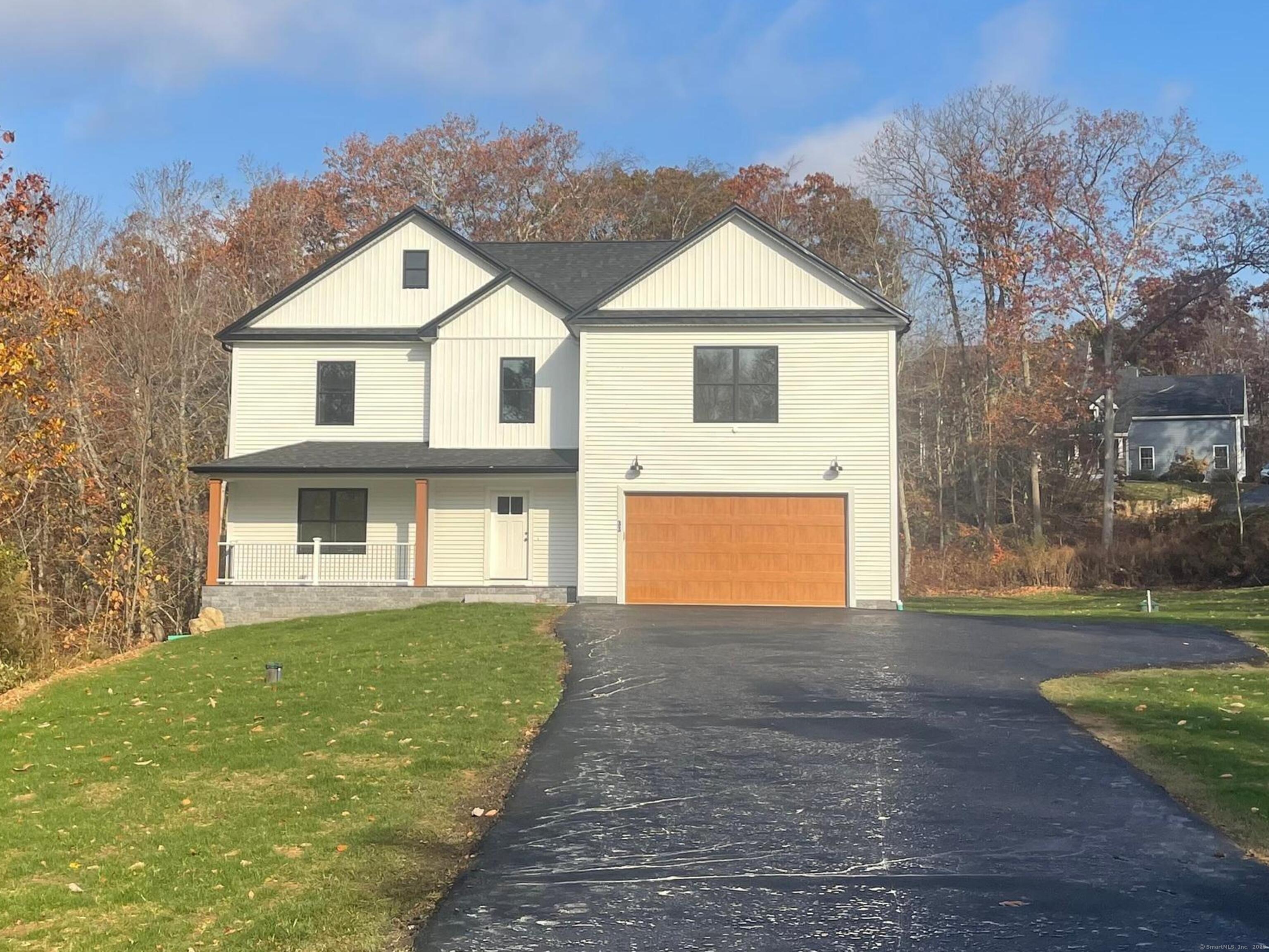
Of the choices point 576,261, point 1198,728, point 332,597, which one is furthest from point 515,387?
point 1198,728

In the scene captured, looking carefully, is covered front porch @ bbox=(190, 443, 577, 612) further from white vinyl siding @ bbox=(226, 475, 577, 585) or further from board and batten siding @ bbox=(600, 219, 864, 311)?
board and batten siding @ bbox=(600, 219, 864, 311)

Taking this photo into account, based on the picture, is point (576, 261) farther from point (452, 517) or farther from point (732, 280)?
point (452, 517)

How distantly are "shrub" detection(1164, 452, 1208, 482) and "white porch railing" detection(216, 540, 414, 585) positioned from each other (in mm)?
35629

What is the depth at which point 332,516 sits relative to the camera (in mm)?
23500

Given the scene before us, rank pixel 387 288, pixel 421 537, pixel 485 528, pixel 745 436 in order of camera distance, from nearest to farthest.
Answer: pixel 745 436
pixel 421 537
pixel 485 528
pixel 387 288

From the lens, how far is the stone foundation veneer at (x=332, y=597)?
2155 cm

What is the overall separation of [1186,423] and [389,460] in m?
44.3

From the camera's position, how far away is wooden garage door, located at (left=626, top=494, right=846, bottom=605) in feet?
68.9

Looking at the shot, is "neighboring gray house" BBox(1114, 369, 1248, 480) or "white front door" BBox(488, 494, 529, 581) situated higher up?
"neighboring gray house" BBox(1114, 369, 1248, 480)

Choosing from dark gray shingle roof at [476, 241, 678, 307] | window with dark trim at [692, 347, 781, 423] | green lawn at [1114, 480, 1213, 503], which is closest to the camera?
window with dark trim at [692, 347, 781, 423]

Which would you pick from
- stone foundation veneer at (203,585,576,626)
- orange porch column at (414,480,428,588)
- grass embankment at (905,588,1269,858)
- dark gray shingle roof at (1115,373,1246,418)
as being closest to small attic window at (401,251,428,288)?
orange porch column at (414,480,428,588)

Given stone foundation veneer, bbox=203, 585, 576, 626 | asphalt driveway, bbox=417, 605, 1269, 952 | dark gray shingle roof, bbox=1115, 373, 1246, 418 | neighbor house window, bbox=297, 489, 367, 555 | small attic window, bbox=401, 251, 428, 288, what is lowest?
asphalt driveway, bbox=417, 605, 1269, 952

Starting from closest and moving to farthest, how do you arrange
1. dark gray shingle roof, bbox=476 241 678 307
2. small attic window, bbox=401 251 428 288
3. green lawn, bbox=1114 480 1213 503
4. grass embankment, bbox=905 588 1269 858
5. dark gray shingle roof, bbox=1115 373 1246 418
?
grass embankment, bbox=905 588 1269 858 → small attic window, bbox=401 251 428 288 → dark gray shingle roof, bbox=476 241 678 307 → green lawn, bbox=1114 480 1213 503 → dark gray shingle roof, bbox=1115 373 1246 418

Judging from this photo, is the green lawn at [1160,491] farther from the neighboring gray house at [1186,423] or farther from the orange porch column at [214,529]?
the orange porch column at [214,529]
